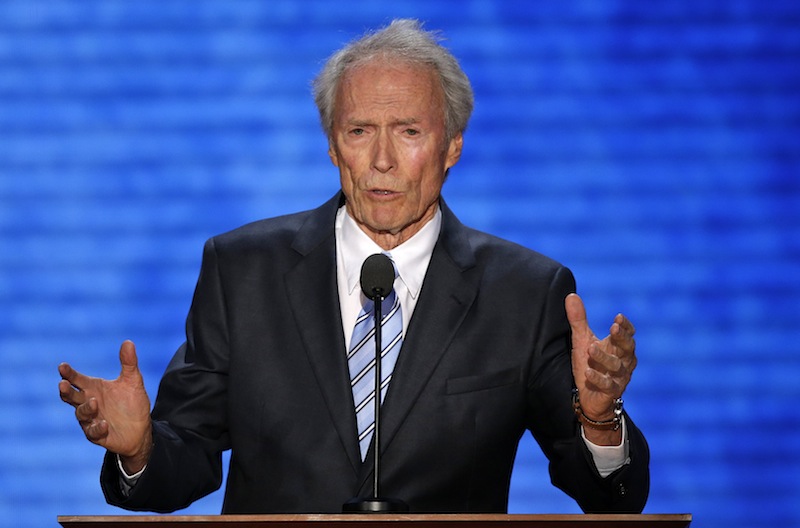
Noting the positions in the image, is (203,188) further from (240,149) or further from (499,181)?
(499,181)

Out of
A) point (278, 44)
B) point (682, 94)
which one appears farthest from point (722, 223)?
point (278, 44)

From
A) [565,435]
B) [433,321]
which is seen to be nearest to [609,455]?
[565,435]

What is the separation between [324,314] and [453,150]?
1.58 ft

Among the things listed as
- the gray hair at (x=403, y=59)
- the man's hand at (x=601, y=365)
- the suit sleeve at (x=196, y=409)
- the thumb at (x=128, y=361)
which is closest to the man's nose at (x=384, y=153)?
the gray hair at (x=403, y=59)

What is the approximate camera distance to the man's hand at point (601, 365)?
6.85 feet

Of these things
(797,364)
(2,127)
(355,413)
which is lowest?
(355,413)

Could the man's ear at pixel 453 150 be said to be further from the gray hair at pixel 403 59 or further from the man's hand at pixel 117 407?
the man's hand at pixel 117 407

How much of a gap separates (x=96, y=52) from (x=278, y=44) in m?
0.48

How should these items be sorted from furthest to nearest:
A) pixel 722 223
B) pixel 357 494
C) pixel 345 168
→ pixel 722 223 < pixel 345 168 < pixel 357 494

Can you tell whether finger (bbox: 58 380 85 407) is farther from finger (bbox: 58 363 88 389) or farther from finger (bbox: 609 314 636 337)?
finger (bbox: 609 314 636 337)

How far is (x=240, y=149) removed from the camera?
3.44m

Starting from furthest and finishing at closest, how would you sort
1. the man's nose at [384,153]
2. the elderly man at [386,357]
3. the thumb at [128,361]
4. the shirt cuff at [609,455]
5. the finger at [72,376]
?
the man's nose at [384,153] → the elderly man at [386,357] → the shirt cuff at [609,455] → the thumb at [128,361] → the finger at [72,376]

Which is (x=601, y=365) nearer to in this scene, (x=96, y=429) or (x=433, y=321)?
(x=433, y=321)

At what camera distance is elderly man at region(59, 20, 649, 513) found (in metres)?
2.40
